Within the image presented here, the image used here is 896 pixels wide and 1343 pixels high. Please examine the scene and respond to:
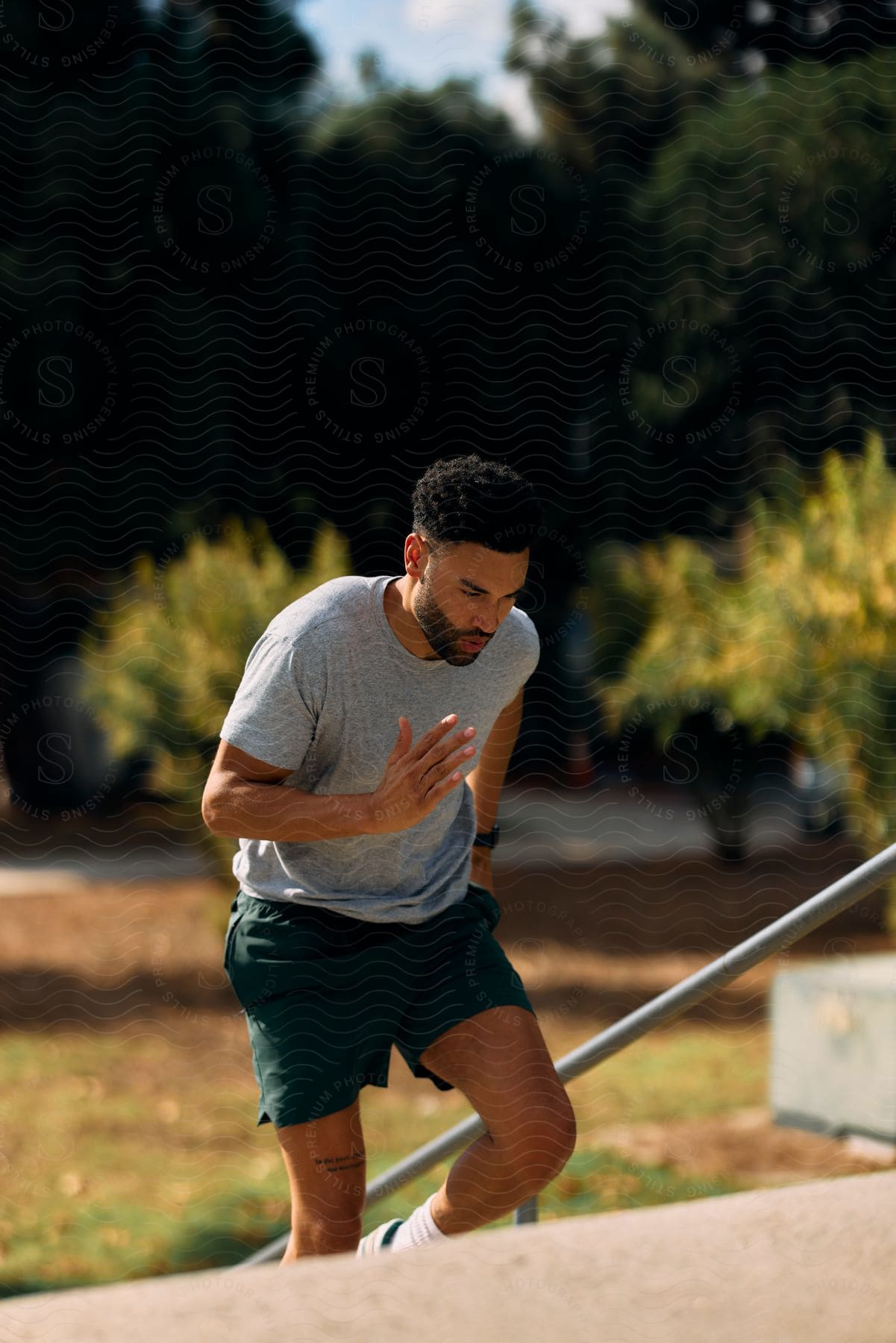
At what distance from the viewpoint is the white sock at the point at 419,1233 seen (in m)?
2.28

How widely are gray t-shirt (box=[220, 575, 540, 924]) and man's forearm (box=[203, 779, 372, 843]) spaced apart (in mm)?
61

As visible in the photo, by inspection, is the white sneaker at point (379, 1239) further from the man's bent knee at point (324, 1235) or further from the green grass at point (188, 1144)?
the green grass at point (188, 1144)

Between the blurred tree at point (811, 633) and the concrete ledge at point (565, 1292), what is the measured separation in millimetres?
3308

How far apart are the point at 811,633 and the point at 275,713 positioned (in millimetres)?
4327

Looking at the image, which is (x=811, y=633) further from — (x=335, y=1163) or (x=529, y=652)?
(x=335, y=1163)

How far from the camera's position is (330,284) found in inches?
294

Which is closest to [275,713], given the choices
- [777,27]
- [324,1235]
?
[324,1235]

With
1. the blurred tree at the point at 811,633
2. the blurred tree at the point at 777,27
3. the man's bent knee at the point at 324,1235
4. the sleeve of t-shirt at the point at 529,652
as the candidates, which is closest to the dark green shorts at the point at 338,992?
the man's bent knee at the point at 324,1235

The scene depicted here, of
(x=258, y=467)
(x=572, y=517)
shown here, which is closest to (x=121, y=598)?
(x=258, y=467)

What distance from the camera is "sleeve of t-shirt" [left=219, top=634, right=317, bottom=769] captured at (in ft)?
6.68

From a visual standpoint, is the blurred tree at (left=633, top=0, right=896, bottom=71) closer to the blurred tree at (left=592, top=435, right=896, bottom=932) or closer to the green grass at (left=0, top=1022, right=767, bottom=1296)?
the blurred tree at (left=592, top=435, right=896, bottom=932)

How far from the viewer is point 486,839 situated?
245 cm

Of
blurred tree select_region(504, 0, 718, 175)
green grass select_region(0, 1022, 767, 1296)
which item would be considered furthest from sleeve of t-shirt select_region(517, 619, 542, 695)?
blurred tree select_region(504, 0, 718, 175)

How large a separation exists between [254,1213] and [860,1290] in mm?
2762
